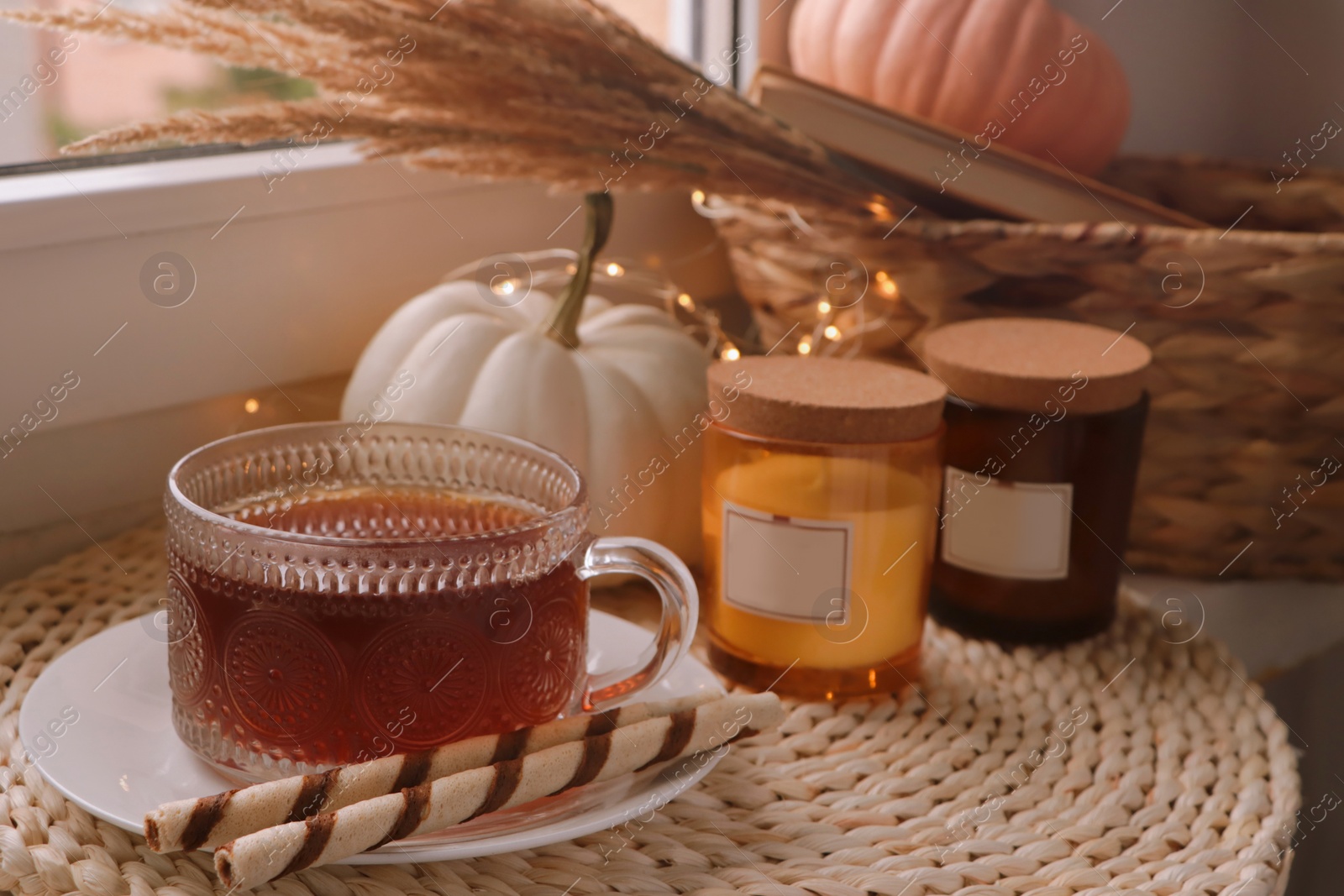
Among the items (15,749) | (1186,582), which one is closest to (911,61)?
(1186,582)

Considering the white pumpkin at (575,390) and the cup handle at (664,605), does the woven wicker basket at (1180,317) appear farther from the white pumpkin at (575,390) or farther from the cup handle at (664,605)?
the cup handle at (664,605)

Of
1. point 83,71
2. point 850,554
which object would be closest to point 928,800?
point 850,554

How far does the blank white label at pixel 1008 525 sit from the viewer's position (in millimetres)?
739

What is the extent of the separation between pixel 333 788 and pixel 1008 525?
429 millimetres

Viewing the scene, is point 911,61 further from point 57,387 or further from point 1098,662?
point 57,387

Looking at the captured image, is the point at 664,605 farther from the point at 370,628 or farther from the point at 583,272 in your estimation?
the point at 583,272

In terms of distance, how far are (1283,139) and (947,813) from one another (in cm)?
93

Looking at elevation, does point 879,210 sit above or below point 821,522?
above

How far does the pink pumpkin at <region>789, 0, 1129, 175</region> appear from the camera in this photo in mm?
946

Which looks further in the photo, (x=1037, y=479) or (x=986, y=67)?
(x=986, y=67)

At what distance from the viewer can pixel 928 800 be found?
620mm

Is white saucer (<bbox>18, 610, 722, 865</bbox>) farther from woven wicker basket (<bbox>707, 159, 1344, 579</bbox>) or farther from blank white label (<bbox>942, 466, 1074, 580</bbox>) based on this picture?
woven wicker basket (<bbox>707, 159, 1344, 579</bbox>)

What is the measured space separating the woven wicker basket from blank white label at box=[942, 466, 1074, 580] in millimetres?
165

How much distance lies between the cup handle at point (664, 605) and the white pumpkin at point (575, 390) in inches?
8.0
